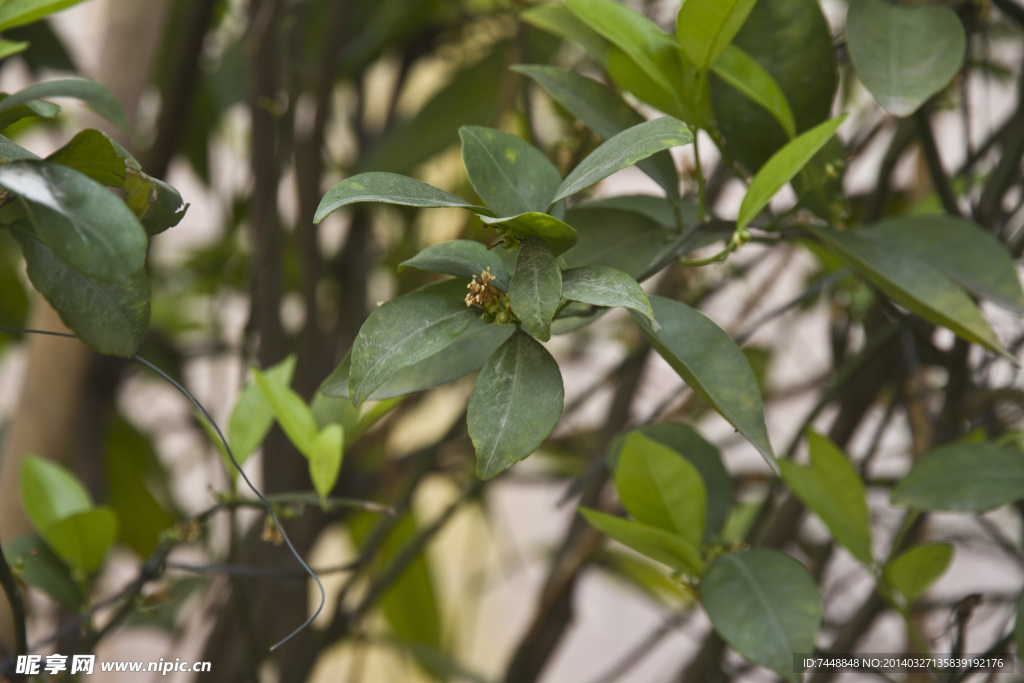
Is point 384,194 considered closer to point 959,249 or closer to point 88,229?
point 88,229

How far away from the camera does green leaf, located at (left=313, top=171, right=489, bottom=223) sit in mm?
150

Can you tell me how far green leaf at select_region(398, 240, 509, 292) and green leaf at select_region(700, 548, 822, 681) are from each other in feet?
0.41

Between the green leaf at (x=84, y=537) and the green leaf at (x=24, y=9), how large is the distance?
0.16 m

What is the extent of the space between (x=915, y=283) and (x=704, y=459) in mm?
97

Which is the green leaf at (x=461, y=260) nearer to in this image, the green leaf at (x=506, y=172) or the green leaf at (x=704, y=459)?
the green leaf at (x=506, y=172)

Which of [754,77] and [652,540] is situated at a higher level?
[754,77]

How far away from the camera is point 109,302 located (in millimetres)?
172

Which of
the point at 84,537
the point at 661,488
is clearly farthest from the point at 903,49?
the point at 84,537

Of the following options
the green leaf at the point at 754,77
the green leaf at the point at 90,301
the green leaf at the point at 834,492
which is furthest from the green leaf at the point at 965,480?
the green leaf at the point at 90,301

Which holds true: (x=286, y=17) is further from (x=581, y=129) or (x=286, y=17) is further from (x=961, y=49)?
(x=961, y=49)

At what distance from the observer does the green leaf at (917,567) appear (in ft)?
0.87

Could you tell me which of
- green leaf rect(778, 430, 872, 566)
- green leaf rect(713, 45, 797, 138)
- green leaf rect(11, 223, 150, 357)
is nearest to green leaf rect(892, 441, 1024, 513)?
green leaf rect(778, 430, 872, 566)

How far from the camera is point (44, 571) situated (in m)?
0.28

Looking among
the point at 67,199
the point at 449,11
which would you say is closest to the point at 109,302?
the point at 67,199
